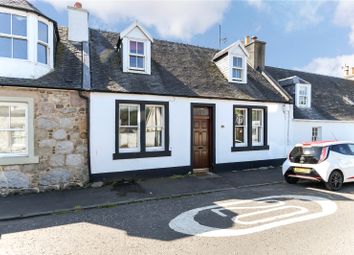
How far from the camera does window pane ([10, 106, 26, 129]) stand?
9000 millimetres

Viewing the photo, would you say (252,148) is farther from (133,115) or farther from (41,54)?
(41,54)

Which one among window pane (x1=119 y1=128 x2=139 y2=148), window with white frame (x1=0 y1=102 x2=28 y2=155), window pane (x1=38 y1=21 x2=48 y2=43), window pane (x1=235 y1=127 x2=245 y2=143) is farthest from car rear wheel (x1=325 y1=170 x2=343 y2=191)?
window pane (x1=38 y1=21 x2=48 y2=43)

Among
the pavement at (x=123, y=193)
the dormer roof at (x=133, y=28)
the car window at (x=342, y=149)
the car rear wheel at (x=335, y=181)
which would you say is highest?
the dormer roof at (x=133, y=28)

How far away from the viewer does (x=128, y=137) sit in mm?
10805

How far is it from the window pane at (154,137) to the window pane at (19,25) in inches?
222

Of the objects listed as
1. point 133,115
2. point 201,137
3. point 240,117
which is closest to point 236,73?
point 240,117

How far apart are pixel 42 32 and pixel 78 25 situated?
2646mm

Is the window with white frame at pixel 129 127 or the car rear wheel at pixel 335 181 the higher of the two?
the window with white frame at pixel 129 127

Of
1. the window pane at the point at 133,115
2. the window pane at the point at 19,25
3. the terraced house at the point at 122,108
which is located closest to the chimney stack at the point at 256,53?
the terraced house at the point at 122,108

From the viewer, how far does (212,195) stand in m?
8.65

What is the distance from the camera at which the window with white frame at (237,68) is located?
46.1 ft

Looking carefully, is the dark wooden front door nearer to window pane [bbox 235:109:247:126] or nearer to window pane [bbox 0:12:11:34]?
window pane [bbox 235:109:247:126]

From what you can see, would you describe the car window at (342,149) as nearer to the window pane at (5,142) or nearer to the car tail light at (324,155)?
the car tail light at (324,155)

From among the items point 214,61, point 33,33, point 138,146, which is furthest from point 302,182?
point 33,33
